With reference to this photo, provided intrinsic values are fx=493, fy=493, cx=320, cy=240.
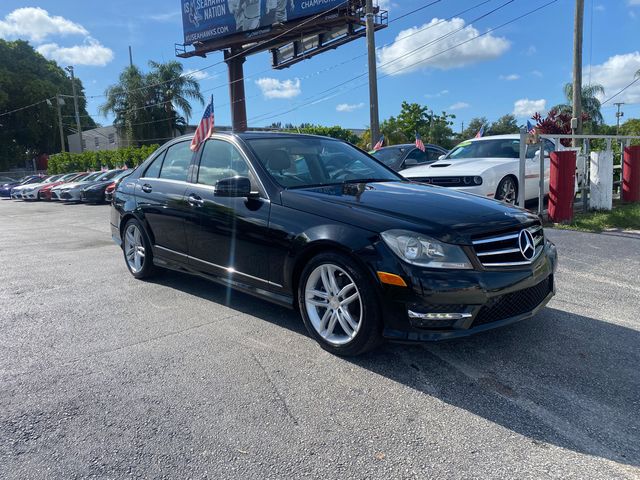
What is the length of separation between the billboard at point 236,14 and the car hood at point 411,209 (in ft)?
87.6

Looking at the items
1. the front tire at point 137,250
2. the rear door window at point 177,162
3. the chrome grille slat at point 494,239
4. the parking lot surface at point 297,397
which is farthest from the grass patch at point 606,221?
the front tire at point 137,250

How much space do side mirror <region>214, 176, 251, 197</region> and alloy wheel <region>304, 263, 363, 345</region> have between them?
933 millimetres

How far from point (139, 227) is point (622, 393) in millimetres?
4775

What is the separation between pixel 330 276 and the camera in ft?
11.3

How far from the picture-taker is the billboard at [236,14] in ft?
98.2

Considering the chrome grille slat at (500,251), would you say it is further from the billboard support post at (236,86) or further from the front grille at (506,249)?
the billboard support post at (236,86)

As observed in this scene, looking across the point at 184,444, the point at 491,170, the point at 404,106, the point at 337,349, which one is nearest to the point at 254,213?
the point at 337,349

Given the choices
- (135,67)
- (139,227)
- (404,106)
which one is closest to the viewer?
(139,227)

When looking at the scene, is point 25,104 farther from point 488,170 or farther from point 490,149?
point 488,170

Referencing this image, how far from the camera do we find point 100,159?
3691 cm

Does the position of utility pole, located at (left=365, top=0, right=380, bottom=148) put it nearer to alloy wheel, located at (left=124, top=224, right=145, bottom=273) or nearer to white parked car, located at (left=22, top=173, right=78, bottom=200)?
alloy wheel, located at (left=124, top=224, right=145, bottom=273)

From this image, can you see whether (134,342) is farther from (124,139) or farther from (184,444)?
(124,139)

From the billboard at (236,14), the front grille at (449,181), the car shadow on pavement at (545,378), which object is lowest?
the car shadow on pavement at (545,378)

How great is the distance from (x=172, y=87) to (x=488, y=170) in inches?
1456
